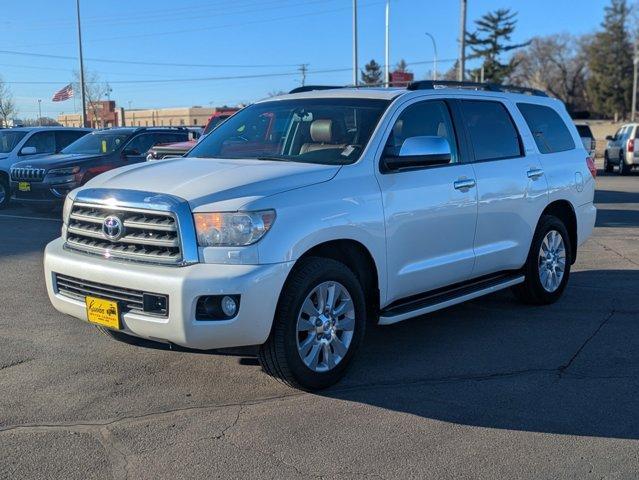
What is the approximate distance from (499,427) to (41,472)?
2.53 metres

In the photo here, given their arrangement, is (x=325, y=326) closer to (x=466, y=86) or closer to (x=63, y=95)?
(x=466, y=86)

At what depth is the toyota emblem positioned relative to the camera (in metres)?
4.49

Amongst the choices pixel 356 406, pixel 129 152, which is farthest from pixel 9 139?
pixel 356 406

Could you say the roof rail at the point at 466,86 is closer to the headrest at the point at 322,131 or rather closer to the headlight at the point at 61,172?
the headrest at the point at 322,131

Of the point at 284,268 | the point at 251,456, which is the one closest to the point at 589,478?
the point at 251,456

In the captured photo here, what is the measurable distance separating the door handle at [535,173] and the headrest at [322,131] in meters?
2.14

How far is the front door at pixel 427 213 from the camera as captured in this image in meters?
5.11

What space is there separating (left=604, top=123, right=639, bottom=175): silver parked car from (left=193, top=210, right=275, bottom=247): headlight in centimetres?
2356

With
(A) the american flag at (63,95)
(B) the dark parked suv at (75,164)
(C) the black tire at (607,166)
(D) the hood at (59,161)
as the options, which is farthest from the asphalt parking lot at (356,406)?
(A) the american flag at (63,95)

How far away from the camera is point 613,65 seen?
8644cm

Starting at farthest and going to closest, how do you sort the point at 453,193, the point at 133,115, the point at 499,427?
the point at 133,115 → the point at 453,193 → the point at 499,427

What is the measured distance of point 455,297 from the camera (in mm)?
5652

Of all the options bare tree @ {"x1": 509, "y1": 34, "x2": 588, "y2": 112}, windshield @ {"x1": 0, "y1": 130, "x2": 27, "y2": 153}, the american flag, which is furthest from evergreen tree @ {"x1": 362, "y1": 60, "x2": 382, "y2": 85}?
windshield @ {"x1": 0, "y1": 130, "x2": 27, "y2": 153}

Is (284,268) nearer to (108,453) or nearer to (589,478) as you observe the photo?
(108,453)
